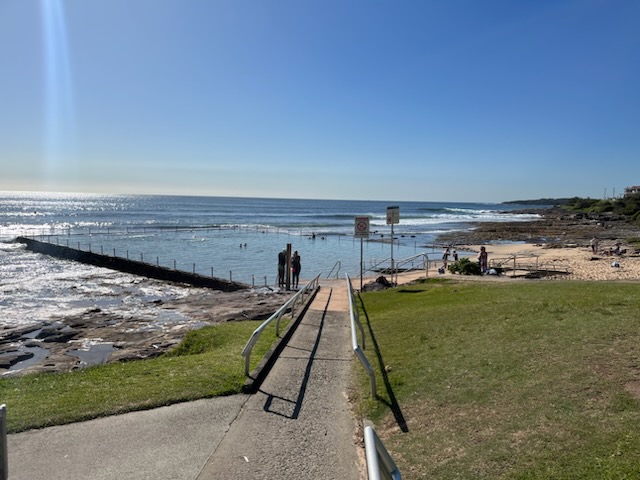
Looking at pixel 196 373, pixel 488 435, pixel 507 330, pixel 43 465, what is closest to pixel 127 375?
pixel 196 373

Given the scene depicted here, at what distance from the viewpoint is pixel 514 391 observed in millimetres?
5668

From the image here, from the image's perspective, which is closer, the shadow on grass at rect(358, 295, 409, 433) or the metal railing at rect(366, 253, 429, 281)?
the shadow on grass at rect(358, 295, 409, 433)

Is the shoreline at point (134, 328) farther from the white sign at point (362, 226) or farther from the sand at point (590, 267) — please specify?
the white sign at point (362, 226)

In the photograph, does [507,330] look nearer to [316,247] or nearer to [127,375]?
[127,375]

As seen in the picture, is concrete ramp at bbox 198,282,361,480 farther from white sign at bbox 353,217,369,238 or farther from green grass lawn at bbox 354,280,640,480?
white sign at bbox 353,217,369,238

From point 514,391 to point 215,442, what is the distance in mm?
3482

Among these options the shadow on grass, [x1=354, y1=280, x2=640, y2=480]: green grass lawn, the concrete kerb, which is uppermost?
[x1=354, y1=280, x2=640, y2=480]: green grass lawn

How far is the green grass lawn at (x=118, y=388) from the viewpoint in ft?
19.6

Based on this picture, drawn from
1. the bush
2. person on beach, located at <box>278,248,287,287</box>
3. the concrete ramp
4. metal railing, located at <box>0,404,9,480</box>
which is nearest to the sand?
the bush

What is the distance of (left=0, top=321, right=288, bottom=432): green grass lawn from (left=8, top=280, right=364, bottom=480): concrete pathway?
9.7 inches

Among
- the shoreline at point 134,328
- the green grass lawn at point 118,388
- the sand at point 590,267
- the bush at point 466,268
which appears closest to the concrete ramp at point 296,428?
the green grass lawn at point 118,388

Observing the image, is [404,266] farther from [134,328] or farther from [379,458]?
[379,458]

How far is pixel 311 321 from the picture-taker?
1216 cm

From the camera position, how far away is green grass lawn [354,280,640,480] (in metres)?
4.23
